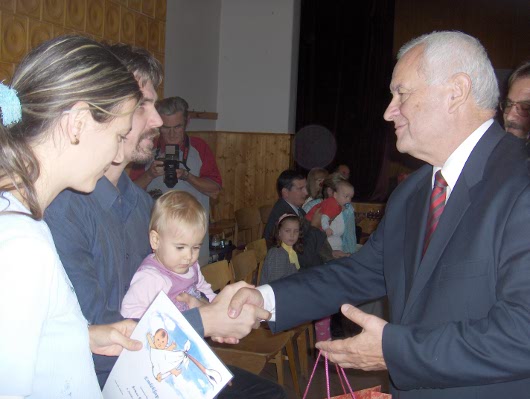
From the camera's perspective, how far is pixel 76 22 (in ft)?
16.8

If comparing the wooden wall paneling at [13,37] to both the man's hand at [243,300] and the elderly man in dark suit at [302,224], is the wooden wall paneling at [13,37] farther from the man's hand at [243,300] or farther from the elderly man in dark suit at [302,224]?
the man's hand at [243,300]

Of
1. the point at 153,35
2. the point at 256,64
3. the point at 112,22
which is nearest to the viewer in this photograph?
the point at 112,22

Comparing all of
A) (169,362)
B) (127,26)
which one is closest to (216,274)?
(169,362)

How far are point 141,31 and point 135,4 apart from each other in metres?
0.30

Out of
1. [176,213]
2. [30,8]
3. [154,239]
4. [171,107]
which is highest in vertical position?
[30,8]

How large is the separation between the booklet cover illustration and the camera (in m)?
2.92

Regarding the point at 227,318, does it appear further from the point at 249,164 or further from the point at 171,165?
the point at 249,164

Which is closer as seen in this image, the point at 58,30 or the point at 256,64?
the point at 58,30

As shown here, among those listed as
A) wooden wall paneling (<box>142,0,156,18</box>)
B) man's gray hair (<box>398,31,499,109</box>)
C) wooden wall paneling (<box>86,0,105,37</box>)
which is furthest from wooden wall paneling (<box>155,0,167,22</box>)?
man's gray hair (<box>398,31,499,109</box>)

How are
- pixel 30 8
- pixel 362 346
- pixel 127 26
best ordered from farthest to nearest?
pixel 127 26 < pixel 30 8 < pixel 362 346

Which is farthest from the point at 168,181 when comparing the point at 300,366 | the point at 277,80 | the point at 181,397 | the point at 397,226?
the point at 277,80

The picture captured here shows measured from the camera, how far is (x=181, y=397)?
5.69ft

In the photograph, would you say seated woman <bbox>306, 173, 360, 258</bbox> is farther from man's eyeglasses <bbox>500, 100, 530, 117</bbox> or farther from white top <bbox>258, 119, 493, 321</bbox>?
white top <bbox>258, 119, 493, 321</bbox>

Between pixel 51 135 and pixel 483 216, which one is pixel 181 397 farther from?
pixel 483 216
